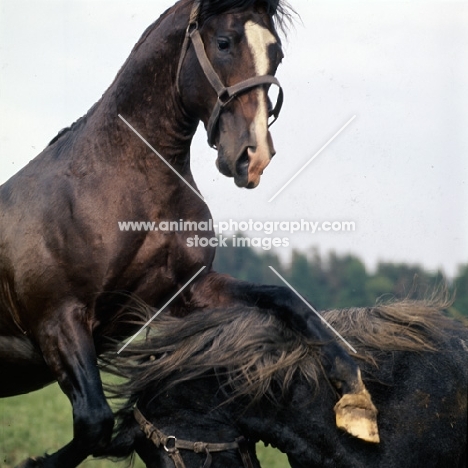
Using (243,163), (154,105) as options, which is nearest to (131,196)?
(154,105)

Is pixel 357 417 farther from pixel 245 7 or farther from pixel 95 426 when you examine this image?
pixel 245 7

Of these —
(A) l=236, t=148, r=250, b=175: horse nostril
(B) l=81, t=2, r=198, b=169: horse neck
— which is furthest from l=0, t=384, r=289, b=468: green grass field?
(A) l=236, t=148, r=250, b=175: horse nostril

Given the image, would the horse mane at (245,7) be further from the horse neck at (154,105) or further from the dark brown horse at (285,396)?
the dark brown horse at (285,396)

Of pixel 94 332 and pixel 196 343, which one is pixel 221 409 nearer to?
pixel 196 343

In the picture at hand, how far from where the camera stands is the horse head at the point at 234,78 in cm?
372

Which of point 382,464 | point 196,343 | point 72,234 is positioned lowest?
point 382,464

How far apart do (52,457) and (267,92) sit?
5.23ft

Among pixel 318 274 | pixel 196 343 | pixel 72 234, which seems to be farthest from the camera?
pixel 318 274

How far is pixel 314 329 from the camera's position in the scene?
11.3 ft

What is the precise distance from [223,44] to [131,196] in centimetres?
73

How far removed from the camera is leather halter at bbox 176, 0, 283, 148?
3.76 m

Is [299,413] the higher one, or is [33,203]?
[33,203]

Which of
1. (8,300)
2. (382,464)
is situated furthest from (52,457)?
(382,464)

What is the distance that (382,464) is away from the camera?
3154mm
